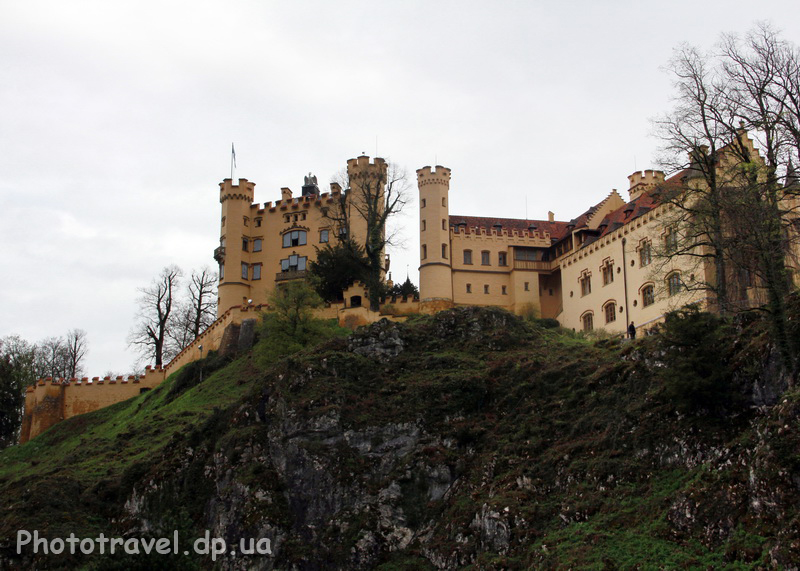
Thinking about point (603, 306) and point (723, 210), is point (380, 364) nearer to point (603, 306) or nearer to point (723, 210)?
point (723, 210)

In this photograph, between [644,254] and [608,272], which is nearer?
[644,254]

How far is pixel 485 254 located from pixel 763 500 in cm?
4754

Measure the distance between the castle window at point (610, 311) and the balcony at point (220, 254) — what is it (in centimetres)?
3059

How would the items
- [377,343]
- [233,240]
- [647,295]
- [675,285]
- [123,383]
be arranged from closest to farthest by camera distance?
[675,285]
[377,343]
[647,295]
[123,383]
[233,240]

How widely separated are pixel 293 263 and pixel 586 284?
2315 cm

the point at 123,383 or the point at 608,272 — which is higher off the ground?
the point at 608,272

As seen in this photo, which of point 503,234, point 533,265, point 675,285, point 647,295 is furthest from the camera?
point 503,234

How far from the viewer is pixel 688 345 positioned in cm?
3156

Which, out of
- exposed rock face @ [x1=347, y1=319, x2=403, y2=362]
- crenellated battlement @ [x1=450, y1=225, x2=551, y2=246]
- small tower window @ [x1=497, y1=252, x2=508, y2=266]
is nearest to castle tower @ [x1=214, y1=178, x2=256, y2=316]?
crenellated battlement @ [x1=450, y1=225, x2=551, y2=246]

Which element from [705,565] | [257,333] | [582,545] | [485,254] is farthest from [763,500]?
[485,254]

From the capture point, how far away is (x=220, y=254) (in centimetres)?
7331

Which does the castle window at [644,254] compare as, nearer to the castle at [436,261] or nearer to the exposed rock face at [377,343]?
the castle at [436,261]

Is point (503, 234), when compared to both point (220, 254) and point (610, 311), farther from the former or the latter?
point (220, 254)

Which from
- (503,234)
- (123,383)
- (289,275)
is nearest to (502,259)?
(503,234)
